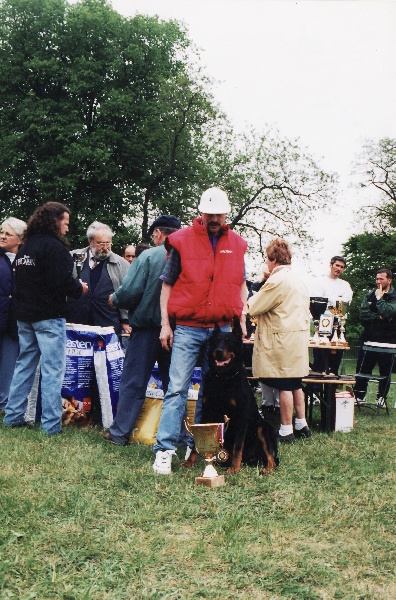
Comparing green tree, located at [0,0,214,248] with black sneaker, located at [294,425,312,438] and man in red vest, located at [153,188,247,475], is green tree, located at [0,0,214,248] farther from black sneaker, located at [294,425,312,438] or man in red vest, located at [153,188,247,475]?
man in red vest, located at [153,188,247,475]

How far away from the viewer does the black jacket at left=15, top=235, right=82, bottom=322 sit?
555 centimetres

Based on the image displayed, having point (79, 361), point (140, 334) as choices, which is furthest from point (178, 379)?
point (79, 361)

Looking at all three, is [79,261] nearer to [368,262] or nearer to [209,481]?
[209,481]

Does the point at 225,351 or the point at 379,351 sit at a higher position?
the point at 225,351

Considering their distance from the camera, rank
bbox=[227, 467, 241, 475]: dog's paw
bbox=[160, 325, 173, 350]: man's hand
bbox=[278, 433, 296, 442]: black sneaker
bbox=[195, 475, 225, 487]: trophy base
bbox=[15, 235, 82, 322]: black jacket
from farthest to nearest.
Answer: bbox=[278, 433, 296, 442]: black sneaker < bbox=[15, 235, 82, 322]: black jacket < bbox=[160, 325, 173, 350]: man's hand < bbox=[227, 467, 241, 475]: dog's paw < bbox=[195, 475, 225, 487]: trophy base

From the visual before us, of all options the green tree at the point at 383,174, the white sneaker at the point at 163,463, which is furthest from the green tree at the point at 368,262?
the white sneaker at the point at 163,463

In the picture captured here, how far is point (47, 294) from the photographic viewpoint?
5.60m

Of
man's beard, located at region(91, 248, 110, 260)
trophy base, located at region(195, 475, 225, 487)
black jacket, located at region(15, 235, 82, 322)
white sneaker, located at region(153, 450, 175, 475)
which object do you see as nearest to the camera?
trophy base, located at region(195, 475, 225, 487)

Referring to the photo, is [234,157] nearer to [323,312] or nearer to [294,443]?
[323,312]

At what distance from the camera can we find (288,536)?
324cm

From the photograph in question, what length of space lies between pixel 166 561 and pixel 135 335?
108 inches

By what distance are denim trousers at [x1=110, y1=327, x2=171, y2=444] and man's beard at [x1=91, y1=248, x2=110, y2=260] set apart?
1.39 meters

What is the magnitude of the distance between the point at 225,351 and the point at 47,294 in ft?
6.31

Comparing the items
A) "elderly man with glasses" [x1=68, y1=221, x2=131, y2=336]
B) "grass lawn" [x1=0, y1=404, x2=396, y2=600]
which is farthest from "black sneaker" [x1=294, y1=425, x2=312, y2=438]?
"elderly man with glasses" [x1=68, y1=221, x2=131, y2=336]
